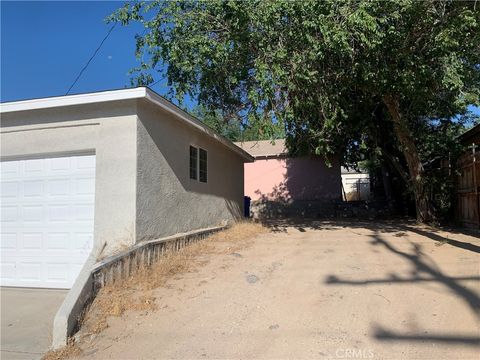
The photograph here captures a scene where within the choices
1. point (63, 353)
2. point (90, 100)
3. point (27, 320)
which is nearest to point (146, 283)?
point (27, 320)

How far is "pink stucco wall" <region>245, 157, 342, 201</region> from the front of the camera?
2209 cm

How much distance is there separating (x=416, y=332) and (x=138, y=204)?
5051 millimetres

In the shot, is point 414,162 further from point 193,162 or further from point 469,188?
point 193,162

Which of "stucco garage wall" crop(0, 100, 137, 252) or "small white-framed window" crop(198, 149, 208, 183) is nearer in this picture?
"stucco garage wall" crop(0, 100, 137, 252)

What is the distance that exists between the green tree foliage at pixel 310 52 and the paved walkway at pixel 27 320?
Answer: 5904 millimetres

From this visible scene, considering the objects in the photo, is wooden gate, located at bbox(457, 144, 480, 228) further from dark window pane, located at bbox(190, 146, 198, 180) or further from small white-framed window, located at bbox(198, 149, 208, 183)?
dark window pane, located at bbox(190, 146, 198, 180)

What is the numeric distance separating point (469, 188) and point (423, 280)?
671cm

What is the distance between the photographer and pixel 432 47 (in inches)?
375

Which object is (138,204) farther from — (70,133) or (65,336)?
(65,336)

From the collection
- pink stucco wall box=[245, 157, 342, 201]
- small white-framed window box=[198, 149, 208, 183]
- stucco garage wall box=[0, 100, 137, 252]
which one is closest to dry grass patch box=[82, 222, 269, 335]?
stucco garage wall box=[0, 100, 137, 252]

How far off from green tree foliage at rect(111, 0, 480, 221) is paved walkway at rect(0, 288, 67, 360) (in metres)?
5.90

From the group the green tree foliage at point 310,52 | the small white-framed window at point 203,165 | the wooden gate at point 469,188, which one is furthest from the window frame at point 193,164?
the wooden gate at point 469,188

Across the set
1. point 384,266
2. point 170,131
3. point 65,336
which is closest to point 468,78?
point 384,266

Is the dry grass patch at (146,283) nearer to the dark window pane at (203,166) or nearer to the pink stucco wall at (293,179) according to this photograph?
the dark window pane at (203,166)
